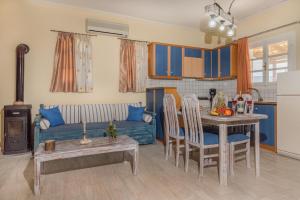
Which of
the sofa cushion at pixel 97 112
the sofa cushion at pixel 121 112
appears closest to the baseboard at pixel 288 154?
the sofa cushion at pixel 121 112

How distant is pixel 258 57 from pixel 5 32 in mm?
5120

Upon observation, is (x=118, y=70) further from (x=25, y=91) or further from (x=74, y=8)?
(x=25, y=91)

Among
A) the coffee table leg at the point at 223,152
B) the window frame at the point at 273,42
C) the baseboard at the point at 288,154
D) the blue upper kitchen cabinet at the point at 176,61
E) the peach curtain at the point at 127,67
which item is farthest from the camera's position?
the blue upper kitchen cabinet at the point at 176,61

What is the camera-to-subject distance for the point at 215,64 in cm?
508

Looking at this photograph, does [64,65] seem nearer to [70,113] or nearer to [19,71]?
[19,71]

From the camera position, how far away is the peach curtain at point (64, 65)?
3.92 meters

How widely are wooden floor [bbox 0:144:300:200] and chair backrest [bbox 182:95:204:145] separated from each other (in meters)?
0.49

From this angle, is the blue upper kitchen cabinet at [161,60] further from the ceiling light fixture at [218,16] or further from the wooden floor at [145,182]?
the wooden floor at [145,182]

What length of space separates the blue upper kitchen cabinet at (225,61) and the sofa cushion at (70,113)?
137 inches

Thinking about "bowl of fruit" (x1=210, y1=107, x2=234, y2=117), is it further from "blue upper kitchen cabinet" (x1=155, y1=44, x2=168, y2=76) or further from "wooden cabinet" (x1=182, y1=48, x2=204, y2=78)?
"wooden cabinet" (x1=182, y1=48, x2=204, y2=78)

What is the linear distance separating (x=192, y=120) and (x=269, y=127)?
2071mm

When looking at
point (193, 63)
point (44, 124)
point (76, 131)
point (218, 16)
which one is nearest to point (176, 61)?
point (193, 63)

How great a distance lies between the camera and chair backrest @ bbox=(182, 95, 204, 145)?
2.38 metres

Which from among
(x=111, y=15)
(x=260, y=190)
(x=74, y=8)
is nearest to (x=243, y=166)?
(x=260, y=190)
